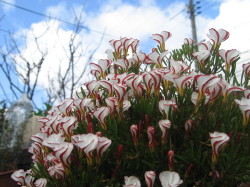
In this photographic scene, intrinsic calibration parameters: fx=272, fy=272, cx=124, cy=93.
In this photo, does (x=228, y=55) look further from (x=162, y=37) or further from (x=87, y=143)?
(x=87, y=143)

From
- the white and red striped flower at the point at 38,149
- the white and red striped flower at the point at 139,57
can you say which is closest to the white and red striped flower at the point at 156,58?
the white and red striped flower at the point at 139,57

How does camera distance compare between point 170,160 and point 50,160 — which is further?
point 50,160

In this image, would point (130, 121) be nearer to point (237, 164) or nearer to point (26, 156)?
point (237, 164)

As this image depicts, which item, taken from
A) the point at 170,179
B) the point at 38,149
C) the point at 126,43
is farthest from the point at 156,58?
the point at 38,149

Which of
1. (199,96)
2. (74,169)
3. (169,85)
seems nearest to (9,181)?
(74,169)

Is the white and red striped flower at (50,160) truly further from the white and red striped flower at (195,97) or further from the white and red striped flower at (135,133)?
the white and red striped flower at (195,97)

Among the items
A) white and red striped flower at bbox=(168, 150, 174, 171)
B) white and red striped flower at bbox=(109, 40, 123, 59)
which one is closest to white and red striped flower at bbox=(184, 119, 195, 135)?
white and red striped flower at bbox=(168, 150, 174, 171)
